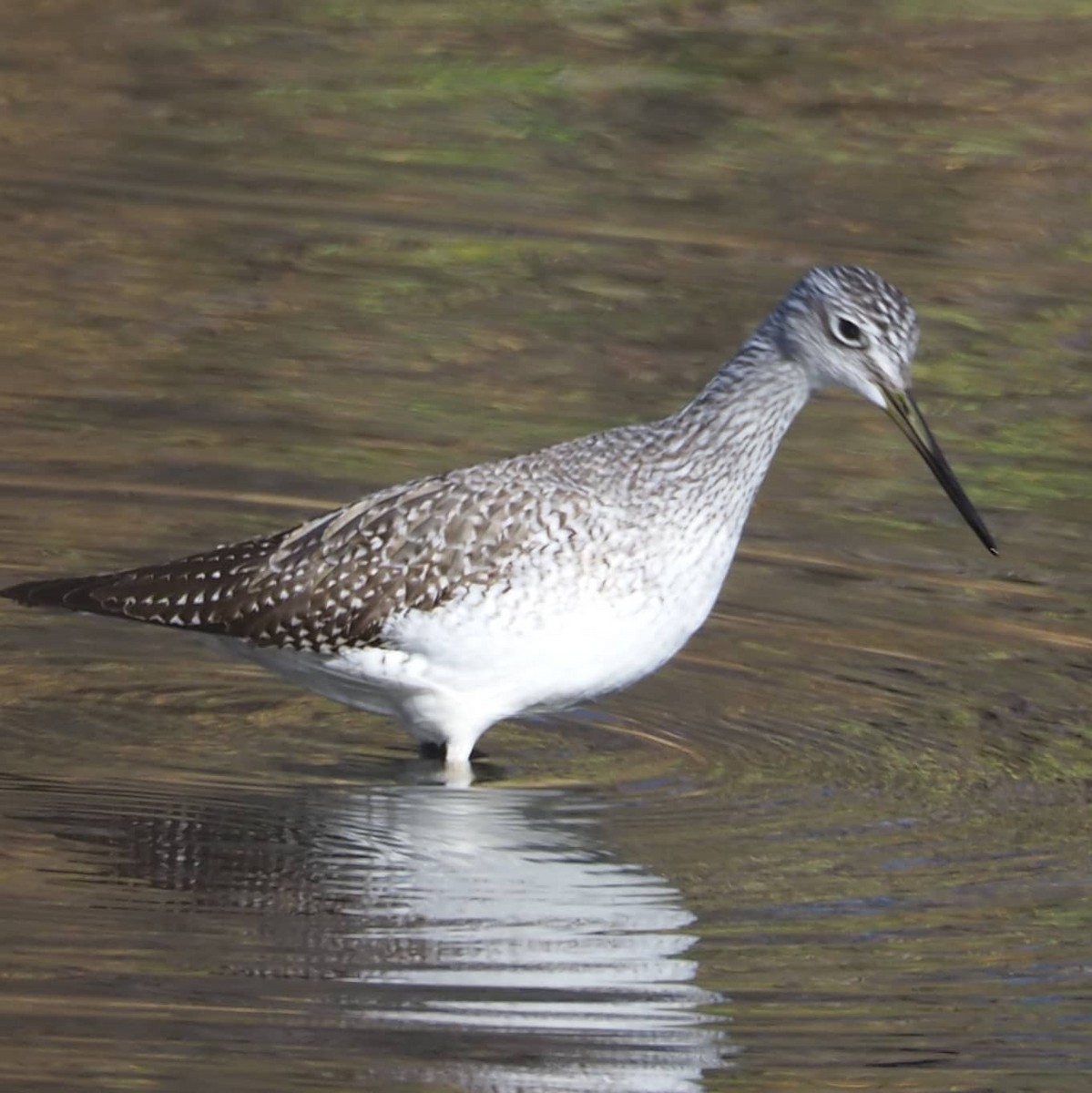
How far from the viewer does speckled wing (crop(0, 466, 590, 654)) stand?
887cm

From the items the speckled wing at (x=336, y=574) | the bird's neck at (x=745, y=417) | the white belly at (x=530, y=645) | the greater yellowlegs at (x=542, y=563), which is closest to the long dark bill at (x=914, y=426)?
the greater yellowlegs at (x=542, y=563)

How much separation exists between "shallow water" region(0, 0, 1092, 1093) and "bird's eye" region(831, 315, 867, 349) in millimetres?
1410

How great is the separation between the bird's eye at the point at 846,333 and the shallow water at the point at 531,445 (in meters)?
1.41

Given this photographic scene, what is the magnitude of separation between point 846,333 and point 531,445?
10.5ft

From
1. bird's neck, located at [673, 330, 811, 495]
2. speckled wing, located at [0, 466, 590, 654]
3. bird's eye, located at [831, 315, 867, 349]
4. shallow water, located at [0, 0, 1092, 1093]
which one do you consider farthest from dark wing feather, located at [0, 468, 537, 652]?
bird's eye, located at [831, 315, 867, 349]

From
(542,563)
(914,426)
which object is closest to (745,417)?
(914,426)

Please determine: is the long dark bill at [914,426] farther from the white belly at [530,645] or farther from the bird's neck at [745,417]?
the white belly at [530,645]

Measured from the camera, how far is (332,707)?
10109 millimetres

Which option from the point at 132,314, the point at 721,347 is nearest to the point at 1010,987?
the point at 721,347

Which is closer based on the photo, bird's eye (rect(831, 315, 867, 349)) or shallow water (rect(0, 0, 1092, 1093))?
shallow water (rect(0, 0, 1092, 1093))

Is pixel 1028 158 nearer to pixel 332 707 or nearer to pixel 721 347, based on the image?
pixel 721 347

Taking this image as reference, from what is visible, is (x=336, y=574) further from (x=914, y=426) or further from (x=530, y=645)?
(x=914, y=426)

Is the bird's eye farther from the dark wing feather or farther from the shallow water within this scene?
the shallow water

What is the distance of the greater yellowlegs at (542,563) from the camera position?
8.68 metres
